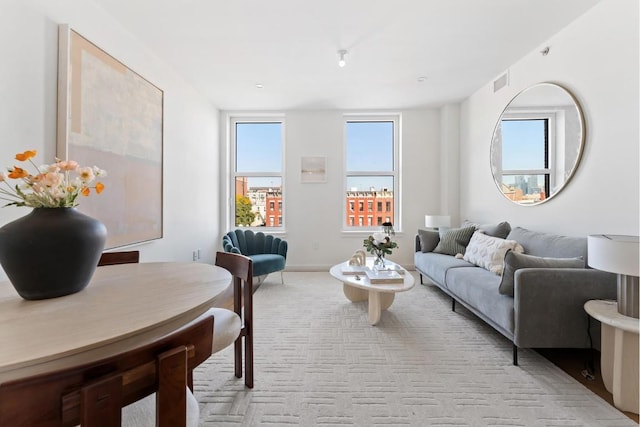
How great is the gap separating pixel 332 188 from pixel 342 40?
235 cm

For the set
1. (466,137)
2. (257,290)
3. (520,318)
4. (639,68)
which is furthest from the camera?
(466,137)

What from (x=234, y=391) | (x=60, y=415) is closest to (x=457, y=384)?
(x=234, y=391)

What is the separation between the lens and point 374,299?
96.7 inches

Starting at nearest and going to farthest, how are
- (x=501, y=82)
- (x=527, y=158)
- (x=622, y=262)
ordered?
(x=622, y=262), (x=527, y=158), (x=501, y=82)

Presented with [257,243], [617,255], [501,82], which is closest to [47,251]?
[617,255]

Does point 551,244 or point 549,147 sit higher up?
point 549,147

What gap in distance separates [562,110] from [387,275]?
2.17m

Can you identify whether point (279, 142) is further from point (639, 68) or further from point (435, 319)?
point (639, 68)

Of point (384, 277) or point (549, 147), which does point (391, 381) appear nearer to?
point (384, 277)

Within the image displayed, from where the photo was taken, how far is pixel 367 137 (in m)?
4.76

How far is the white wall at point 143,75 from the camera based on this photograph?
1556 millimetres

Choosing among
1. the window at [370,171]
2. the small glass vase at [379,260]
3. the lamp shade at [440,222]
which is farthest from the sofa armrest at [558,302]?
the window at [370,171]

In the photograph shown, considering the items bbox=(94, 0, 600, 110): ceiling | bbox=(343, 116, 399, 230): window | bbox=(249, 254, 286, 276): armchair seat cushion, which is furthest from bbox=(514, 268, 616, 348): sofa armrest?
bbox=(343, 116, 399, 230): window

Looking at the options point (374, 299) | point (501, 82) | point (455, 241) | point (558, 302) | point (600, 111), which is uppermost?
point (501, 82)
